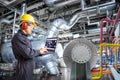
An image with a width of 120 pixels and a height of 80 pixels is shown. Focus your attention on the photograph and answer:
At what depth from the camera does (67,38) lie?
5.21 m

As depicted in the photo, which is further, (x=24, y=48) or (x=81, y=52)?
(x=81, y=52)

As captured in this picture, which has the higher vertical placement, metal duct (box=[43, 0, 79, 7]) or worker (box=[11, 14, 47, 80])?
metal duct (box=[43, 0, 79, 7])

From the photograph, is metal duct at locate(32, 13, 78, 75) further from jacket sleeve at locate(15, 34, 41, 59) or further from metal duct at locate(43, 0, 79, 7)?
jacket sleeve at locate(15, 34, 41, 59)

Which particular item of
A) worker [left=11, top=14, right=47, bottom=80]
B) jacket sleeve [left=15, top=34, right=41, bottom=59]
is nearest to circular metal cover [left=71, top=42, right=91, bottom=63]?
worker [left=11, top=14, right=47, bottom=80]

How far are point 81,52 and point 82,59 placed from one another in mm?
83

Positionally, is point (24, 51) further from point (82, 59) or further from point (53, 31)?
point (53, 31)

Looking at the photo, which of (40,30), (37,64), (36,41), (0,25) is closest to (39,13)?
(40,30)

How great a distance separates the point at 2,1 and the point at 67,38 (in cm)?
233

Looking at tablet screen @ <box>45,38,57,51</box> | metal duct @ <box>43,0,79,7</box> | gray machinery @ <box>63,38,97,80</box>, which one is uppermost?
metal duct @ <box>43,0,79,7</box>

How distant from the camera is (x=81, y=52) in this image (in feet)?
5.84

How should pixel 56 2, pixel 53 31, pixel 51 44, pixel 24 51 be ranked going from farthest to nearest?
pixel 53 31
pixel 56 2
pixel 51 44
pixel 24 51

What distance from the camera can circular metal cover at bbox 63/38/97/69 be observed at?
178 cm

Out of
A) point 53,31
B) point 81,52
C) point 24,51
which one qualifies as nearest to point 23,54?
point 24,51

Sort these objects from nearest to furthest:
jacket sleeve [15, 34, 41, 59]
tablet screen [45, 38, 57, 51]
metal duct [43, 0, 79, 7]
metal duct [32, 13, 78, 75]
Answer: jacket sleeve [15, 34, 41, 59], tablet screen [45, 38, 57, 51], metal duct [43, 0, 79, 7], metal duct [32, 13, 78, 75]
